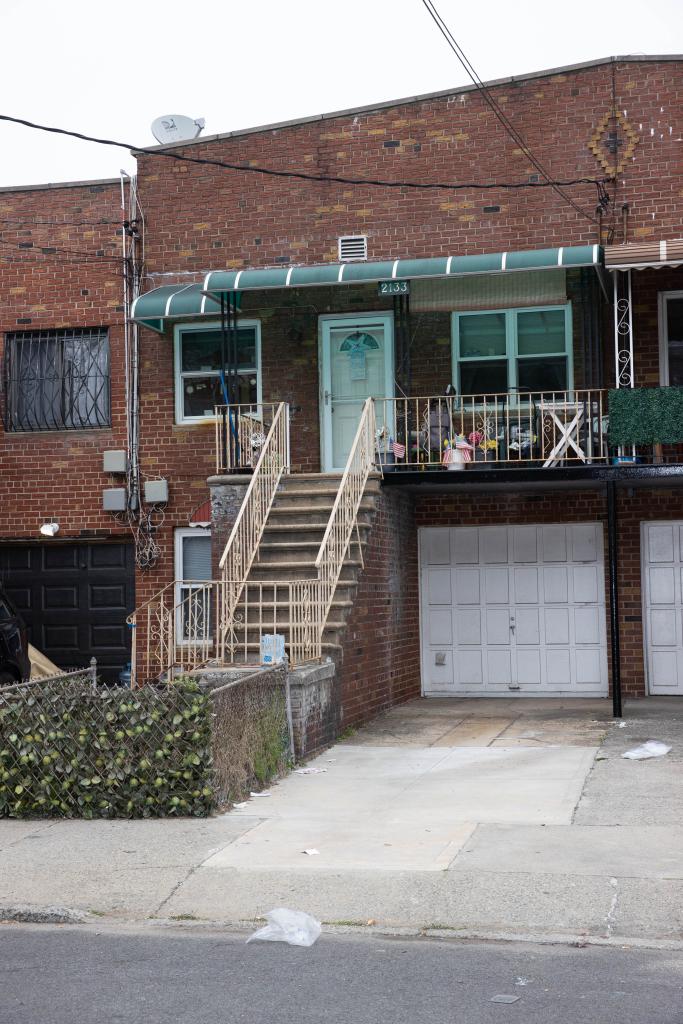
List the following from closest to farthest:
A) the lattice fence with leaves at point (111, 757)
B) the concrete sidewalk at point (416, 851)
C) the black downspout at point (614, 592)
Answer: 1. the concrete sidewalk at point (416, 851)
2. the lattice fence with leaves at point (111, 757)
3. the black downspout at point (614, 592)

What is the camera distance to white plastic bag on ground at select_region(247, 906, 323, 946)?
20.1ft

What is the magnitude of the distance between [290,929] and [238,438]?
9558mm

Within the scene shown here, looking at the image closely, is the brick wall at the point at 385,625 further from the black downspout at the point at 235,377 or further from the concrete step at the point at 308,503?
the black downspout at the point at 235,377

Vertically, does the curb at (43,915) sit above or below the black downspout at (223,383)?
below

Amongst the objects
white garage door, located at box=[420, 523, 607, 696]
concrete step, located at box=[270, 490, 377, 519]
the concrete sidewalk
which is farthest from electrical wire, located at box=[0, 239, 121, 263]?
the concrete sidewalk

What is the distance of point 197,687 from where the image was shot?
9.04 meters

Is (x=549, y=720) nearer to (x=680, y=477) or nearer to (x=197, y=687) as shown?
(x=680, y=477)

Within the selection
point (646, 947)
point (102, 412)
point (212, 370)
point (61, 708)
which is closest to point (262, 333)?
point (212, 370)

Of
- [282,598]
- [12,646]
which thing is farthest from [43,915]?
[12,646]

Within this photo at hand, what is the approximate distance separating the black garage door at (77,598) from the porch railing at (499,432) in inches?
169

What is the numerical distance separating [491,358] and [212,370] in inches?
149

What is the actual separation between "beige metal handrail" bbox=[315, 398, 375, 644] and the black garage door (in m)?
4.20

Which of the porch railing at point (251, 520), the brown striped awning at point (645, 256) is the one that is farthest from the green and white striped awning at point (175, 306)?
the brown striped awning at point (645, 256)

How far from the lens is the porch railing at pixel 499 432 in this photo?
14.4 meters
